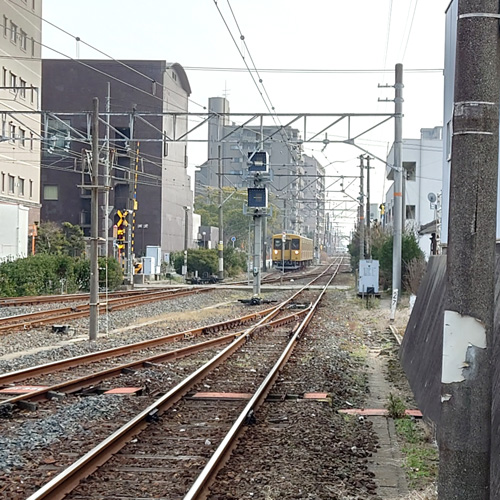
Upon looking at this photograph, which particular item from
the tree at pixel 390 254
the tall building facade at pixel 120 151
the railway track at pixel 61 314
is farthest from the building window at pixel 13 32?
the tree at pixel 390 254

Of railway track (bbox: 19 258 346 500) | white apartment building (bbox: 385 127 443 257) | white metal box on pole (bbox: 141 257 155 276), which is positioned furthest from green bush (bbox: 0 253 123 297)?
white apartment building (bbox: 385 127 443 257)

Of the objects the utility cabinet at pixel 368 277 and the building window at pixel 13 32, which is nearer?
the utility cabinet at pixel 368 277

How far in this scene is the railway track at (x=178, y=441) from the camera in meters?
6.21

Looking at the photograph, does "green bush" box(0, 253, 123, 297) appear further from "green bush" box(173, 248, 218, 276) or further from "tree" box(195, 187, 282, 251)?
"tree" box(195, 187, 282, 251)

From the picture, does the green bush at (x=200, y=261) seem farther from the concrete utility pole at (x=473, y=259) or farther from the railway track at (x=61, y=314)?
the concrete utility pole at (x=473, y=259)

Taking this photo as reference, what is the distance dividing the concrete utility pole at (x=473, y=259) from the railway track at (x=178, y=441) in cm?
260

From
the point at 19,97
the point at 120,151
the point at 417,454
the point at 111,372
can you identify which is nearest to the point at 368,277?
the point at 111,372

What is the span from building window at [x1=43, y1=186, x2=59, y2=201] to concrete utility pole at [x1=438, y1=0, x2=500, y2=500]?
65.3m

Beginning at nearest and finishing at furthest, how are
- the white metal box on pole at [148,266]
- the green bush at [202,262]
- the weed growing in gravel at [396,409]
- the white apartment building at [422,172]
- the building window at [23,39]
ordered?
the weed growing in gravel at [396,409], the white metal box on pole at [148,266], the building window at [23,39], the green bush at [202,262], the white apartment building at [422,172]

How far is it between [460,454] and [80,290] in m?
34.5

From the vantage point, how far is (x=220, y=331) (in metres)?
19.8

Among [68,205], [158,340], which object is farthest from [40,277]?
[68,205]

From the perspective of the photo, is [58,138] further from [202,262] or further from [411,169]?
[411,169]

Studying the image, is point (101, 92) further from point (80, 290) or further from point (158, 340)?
point (158, 340)
